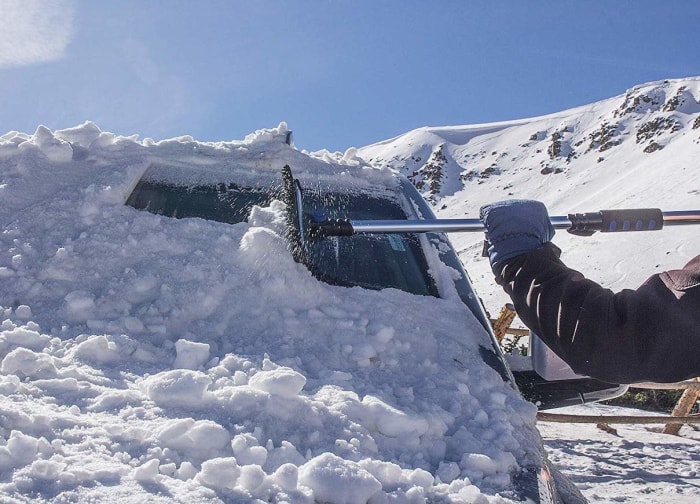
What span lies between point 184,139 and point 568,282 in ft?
7.48

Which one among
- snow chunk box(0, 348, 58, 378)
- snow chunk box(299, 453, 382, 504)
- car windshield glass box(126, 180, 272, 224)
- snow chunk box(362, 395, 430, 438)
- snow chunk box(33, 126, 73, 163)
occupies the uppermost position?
snow chunk box(33, 126, 73, 163)

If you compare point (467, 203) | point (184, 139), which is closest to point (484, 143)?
point (467, 203)

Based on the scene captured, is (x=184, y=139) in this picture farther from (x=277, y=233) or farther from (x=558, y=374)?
(x=558, y=374)

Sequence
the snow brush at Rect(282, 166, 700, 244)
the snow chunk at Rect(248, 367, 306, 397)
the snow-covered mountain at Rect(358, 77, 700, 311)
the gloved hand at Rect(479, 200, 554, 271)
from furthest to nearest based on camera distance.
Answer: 1. the snow-covered mountain at Rect(358, 77, 700, 311)
2. the snow brush at Rect(282, 166, 700, 244)
3. the gloved hand at Rect(479, 200, 554, 271)
4. the snow chunk at Rect(248, 367, 306, 397)

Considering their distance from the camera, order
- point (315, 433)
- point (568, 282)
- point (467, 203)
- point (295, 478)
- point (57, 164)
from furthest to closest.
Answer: point (467, 203), point (57, 164), point (568, 282), point (315, 433), point (295, 478)

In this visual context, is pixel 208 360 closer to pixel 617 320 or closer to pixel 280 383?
pixel 280 383

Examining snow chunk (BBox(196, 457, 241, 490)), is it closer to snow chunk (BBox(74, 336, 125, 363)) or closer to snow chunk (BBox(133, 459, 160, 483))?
snow chunk (BBox(133, 459, 160, 483))

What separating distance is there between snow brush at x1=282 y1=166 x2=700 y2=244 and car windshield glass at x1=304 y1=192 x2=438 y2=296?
0.08m

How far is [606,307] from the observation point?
5.65 ft

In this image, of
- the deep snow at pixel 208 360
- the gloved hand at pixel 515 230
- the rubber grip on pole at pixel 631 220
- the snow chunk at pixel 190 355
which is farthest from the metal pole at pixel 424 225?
the snow chunk at pixel 190 355

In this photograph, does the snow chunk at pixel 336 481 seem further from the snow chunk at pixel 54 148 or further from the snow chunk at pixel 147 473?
the snow chunk at pixel 54 148

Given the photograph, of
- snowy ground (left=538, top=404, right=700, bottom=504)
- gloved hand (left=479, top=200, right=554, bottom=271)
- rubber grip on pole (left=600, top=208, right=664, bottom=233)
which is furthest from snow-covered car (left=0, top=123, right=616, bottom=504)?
snowy ground (left=538, top=404, right=700, bottom=504)

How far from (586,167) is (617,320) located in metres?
58.6

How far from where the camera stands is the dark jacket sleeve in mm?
1600
